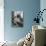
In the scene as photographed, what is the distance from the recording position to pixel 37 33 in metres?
2.54

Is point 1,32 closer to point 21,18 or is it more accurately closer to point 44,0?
point 21,18

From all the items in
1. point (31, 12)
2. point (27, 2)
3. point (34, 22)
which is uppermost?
point (27, 2)

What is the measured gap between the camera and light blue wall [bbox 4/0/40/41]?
5084mm

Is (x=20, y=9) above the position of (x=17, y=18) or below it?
above

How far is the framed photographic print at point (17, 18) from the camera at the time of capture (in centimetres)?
515

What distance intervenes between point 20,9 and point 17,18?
361mm

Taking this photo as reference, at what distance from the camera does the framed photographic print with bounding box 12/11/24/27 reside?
16.9 feet

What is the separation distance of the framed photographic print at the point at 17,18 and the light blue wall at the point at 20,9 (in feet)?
0.40

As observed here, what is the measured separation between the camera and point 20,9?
5113mm

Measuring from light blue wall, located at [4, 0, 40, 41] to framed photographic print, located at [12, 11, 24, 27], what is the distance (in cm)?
12

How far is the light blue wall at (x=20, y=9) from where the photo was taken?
5084mm

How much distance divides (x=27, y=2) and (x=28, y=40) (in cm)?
222

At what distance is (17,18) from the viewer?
5.17 meters

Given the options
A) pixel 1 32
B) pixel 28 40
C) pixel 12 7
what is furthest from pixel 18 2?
pixel 28 40
